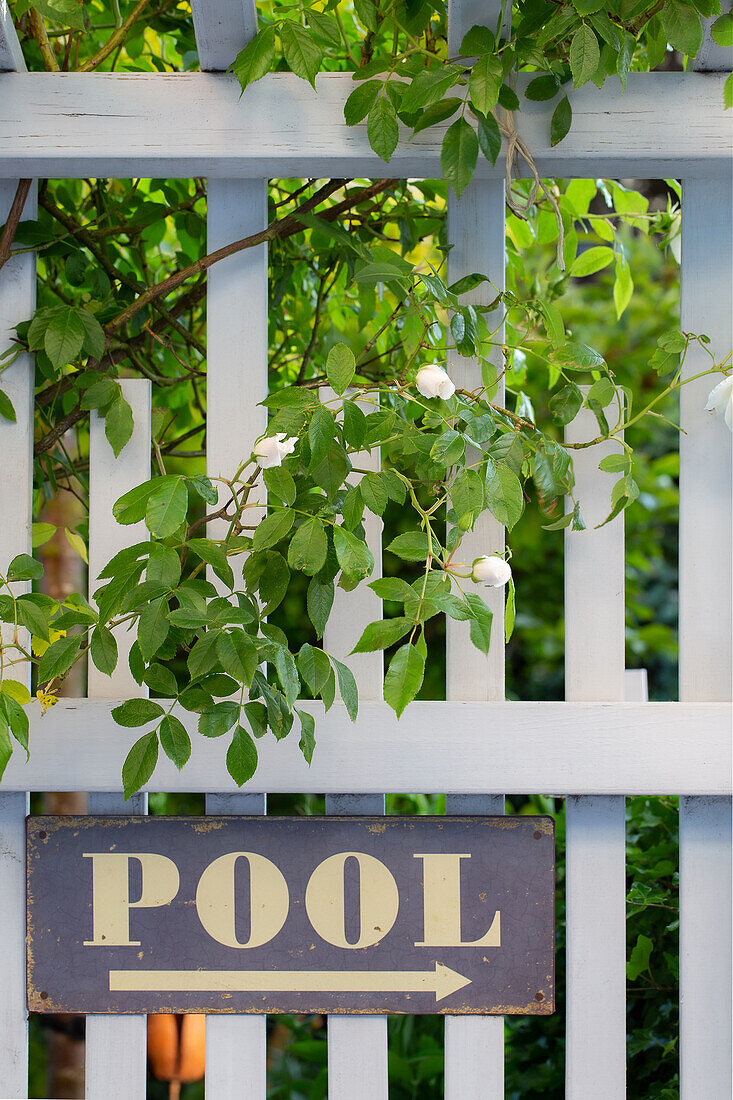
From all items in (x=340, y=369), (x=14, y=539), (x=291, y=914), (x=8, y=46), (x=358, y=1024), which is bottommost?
(x=358, y=1024)

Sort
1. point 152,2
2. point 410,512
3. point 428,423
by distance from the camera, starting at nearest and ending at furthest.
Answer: point 428,423 → point 152,2 → point 410,512

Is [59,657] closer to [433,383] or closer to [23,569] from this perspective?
[23,569]

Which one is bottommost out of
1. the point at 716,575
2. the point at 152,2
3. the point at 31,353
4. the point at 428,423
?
the point at 716,575

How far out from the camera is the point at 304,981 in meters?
0.81

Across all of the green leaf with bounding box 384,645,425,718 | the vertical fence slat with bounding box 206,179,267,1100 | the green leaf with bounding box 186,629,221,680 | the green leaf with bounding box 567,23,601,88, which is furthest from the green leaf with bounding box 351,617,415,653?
the green leaf with bounding box 567,23,601,88

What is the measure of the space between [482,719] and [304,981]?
0.31 m

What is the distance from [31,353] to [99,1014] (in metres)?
0.66

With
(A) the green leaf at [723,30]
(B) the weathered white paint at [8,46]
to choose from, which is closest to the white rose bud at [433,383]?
(A) the green leaf at [723,30]

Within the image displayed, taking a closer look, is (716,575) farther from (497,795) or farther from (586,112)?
(586,112)

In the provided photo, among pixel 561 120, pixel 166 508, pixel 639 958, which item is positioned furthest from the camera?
pixel 639 958

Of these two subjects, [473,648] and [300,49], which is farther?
[473,648]

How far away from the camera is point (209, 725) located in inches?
27.0

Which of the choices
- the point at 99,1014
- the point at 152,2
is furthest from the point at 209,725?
the point at 152,2

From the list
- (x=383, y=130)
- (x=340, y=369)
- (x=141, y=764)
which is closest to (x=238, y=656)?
(x=141, y=764)
